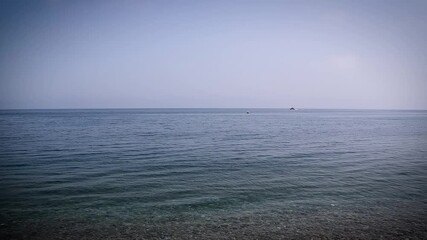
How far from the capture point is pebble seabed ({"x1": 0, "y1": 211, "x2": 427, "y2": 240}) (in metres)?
9.76

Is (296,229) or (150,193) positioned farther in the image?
(150,193)

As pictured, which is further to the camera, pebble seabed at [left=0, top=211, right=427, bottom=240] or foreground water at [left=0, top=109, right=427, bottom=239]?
foreground water at [left=0, top=109, right=427, bottom=239]

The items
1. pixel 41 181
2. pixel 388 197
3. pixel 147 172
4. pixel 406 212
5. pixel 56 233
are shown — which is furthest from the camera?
pixel 147 172

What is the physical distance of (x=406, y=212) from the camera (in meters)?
12.1

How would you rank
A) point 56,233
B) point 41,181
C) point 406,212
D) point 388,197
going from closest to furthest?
1. point 56,233
2. point 406,212
3. point 388,197
4. point 41,181

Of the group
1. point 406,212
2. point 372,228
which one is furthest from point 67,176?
point 406,212

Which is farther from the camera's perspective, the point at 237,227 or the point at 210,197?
the point at 210,197

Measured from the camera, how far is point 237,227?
415 inches

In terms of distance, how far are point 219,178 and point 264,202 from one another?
521 cm

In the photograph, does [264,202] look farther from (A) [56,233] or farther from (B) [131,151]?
(B) [131,151]

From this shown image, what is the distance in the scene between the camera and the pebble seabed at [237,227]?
384 inches

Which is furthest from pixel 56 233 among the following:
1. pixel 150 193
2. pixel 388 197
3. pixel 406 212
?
pixel 388 197

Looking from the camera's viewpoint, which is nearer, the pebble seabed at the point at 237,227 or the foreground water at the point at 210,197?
the pebble seabed at the point at 237,227

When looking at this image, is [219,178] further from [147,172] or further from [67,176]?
[67,176]
